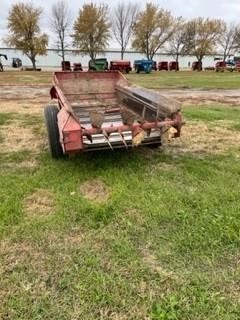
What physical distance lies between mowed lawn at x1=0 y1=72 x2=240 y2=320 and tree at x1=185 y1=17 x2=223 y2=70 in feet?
157

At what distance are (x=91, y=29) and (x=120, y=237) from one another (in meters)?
42.8

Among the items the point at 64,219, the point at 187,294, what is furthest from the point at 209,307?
the point at 64,219

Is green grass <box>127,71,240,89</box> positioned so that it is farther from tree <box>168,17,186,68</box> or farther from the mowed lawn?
tree <box>168,17,186,68</box>

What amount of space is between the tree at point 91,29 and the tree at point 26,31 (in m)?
4.44

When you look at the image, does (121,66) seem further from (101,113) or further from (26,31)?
(101,113)

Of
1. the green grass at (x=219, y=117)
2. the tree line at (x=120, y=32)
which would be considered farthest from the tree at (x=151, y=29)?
the green grass at (x=219, y=117)

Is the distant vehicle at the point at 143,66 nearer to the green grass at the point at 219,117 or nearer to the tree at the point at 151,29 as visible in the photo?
the tree at the point at 151,29

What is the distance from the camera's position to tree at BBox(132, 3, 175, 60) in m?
43.7

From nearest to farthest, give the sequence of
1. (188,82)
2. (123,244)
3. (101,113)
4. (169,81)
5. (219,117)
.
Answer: (123,244) < (101,113) < (219,117) < (188,82) < (169,81)

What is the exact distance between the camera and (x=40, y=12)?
134 feet

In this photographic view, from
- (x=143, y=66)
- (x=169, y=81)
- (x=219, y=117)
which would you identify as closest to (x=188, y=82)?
(x=169, y=81)

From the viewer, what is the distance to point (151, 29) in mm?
43875

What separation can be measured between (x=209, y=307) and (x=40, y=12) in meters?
44.9

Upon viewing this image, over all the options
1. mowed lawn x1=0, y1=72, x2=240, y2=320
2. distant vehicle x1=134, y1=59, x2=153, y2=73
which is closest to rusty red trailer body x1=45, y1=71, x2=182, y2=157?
mowed lawn x1=0, y1=72, x2=240, y2=320
